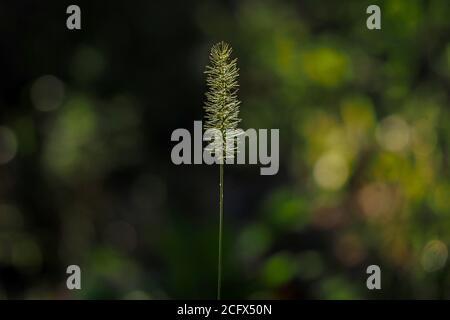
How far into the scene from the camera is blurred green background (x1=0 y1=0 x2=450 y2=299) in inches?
77.8

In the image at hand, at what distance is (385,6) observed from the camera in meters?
1.96

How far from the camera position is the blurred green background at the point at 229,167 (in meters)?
1.98

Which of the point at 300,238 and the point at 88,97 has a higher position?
the point at 88,97

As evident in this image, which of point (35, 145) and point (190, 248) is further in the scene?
point (35, 145)

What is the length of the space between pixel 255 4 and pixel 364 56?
0.31m

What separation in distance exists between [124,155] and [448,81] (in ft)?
2.83

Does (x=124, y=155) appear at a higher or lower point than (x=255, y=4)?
lower

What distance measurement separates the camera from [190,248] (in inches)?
76.9

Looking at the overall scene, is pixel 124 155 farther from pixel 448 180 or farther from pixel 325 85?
pixel 448 180

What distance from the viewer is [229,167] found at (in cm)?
203

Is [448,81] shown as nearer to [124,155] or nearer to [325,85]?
[325,85]
